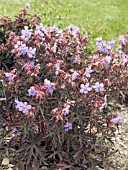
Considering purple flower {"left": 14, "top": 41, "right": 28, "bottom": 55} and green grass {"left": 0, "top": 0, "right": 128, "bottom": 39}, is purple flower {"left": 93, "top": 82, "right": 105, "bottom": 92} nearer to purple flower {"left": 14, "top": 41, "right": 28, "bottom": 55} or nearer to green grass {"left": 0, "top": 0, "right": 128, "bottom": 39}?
purple flower {"left": 14, "top": 41, "right": 28, "bottom": 55}

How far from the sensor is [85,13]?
8102mm

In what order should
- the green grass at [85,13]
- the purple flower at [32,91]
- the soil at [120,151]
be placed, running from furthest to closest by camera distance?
the green grass at [85,13] → the soil at [120,151] → the purple flower at [32,91]

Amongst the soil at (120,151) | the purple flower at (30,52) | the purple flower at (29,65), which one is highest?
the purple flower at (30,52)

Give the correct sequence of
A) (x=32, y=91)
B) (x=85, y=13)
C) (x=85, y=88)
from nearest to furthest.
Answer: (x=32, y=91)
(x=85, y=88)
(x=85, y=13)

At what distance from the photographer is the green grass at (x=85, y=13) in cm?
631

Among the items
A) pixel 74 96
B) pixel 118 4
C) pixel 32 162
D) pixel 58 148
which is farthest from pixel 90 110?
pixel 118 4

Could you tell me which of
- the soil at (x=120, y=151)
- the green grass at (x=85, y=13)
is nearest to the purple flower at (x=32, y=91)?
the soil at (x=120, y=151)

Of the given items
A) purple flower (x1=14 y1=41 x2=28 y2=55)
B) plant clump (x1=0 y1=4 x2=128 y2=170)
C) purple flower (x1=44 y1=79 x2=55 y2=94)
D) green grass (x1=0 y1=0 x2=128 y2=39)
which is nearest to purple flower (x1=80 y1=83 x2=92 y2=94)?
plant clump (x1=0 y1=4 x2=128 y2=170)

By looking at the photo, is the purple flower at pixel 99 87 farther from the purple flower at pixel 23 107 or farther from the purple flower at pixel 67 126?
the purple flower at pixel 23 107

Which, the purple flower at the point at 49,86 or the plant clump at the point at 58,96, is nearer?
the purple flower at the point at 49,86

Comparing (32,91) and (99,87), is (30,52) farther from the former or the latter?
(99,87)

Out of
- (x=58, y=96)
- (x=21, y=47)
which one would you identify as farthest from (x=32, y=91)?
(x=21, y=47)

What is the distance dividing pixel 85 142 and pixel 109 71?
1.77 feet

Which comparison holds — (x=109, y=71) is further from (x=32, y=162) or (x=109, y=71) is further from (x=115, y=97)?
(x=32, y=162)
